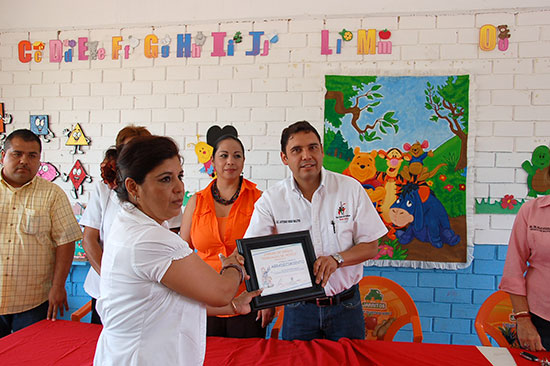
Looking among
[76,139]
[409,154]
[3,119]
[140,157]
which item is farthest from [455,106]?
[3,119]

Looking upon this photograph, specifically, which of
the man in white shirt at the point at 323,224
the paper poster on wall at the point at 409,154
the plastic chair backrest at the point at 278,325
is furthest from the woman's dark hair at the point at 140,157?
the paper poster on wall at the point at 409,154

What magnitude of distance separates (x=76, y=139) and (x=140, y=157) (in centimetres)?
268

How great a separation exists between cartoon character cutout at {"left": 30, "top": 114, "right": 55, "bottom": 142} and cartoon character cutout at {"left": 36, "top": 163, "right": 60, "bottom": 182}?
0.81 ft

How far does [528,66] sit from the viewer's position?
9.72 ft

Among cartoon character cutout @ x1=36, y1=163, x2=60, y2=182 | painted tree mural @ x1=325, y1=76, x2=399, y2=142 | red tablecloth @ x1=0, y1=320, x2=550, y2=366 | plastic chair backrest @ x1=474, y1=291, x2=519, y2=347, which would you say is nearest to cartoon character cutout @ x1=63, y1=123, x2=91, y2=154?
cartoon character cutout @ x1=36, y1=163, x2=60, y2=182

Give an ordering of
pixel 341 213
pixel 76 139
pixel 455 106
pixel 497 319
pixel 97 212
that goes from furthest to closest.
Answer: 1. pixel 76 139
2. pixel 455 106
3. pixel 97 212
4. pixel 497 319
5. pixel 341 213

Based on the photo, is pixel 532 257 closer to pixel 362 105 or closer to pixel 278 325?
pixel 278 325

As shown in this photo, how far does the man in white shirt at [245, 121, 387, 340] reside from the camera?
6.76 feet

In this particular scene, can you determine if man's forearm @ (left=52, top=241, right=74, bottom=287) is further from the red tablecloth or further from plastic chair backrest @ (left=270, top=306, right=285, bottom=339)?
plastic chair backrest @ (left=270, top=306, right=285, bottom=339)

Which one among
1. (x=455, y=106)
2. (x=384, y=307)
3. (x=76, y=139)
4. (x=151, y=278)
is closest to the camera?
(x=151, y=278)

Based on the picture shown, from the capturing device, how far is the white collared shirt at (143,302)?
1.16 metres

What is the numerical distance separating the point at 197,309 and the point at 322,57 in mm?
2500

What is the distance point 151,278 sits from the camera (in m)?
1.16

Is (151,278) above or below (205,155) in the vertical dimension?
below
